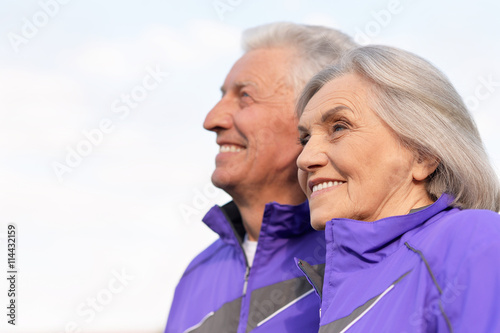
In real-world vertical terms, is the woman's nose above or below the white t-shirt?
above

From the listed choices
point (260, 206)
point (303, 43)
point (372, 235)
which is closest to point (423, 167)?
point (372, 235)

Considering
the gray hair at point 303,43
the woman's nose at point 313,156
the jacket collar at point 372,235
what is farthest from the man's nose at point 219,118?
the jacket collar at point 372,235

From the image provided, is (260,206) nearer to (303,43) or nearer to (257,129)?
(257,129)

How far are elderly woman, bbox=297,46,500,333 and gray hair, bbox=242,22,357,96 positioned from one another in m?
1.14

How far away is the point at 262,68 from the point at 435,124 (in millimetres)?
1763

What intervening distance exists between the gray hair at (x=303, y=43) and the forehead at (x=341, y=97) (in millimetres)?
1116

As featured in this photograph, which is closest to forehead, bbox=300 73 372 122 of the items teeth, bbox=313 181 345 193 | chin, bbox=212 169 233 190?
teeth, bbox=313 181 345 193

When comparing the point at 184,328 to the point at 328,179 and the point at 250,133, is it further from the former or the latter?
the point at 328,179

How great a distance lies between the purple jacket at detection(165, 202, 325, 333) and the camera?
319cm

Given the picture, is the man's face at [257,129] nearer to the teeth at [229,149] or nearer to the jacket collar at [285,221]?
the teeth at [229,149]

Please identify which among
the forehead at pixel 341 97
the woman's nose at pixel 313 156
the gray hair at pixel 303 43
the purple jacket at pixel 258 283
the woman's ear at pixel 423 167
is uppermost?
the gray hair at pixel 303 43

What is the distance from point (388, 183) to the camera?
248 cm

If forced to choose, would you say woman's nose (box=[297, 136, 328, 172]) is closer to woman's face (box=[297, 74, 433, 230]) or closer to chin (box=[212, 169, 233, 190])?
woman's face (box=[297, 74, 433, 230])

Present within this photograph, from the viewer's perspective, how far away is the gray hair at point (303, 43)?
398 centimetres
